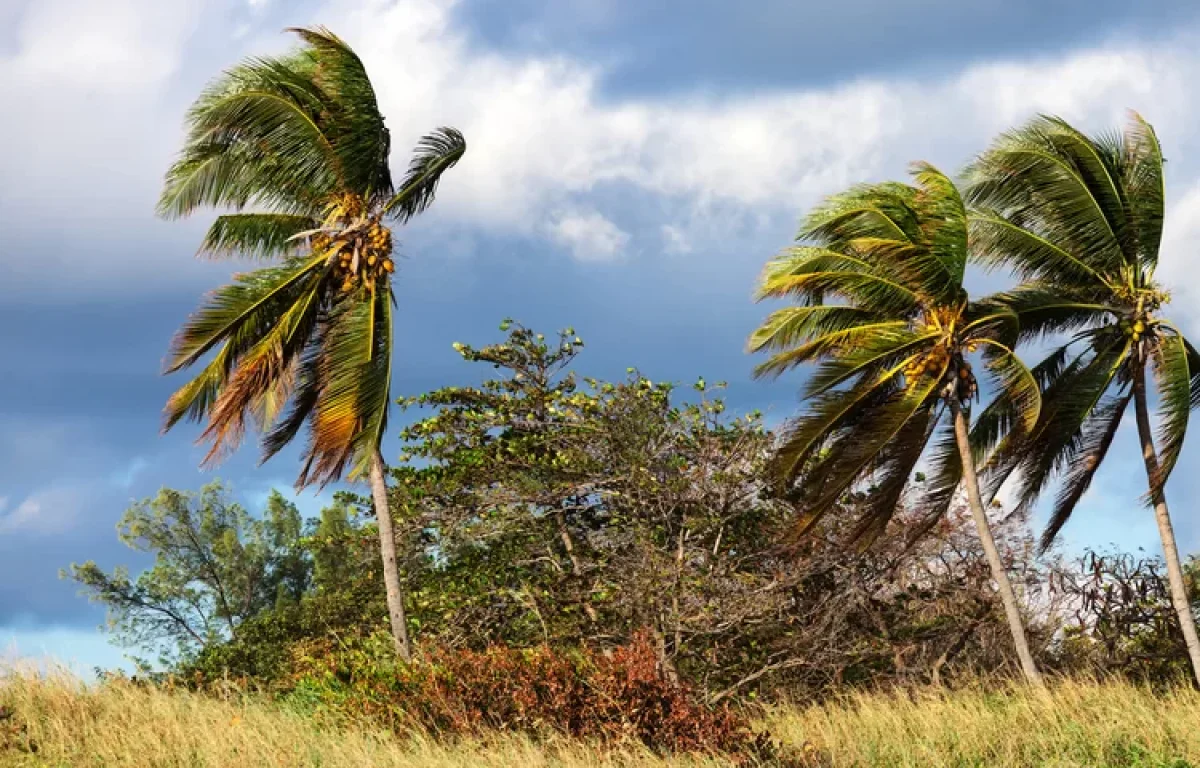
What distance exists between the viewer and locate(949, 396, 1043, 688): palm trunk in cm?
1911

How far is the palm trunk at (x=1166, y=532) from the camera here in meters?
19.9

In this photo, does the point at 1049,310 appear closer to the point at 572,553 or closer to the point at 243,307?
the point at 572,553

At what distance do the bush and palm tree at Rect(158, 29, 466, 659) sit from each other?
Answer: 9.60 feet

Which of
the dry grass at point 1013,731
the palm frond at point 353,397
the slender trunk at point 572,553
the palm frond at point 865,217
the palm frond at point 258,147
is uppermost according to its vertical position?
the palm frond at point 258,147

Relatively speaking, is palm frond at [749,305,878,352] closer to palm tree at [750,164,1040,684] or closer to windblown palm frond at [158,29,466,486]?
palm tree at [750,164,1040,684]

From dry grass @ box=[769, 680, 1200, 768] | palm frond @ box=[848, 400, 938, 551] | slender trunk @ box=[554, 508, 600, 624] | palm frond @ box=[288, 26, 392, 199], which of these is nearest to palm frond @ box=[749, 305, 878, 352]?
palm frond @ box=[848, 400, 938, 551]

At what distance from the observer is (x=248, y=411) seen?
1833 centimetres

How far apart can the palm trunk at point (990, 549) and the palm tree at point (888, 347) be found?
0.03m

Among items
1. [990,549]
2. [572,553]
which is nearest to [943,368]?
[990,549]

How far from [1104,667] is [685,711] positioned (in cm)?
1326

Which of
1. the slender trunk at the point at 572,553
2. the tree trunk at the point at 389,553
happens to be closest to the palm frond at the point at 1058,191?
Answer: the slender trunk at the point at 572,553

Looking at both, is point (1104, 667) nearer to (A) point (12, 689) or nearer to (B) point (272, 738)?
(B) point (272, 738)

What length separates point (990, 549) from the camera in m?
19.3

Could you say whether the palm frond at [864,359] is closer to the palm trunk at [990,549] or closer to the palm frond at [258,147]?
the palm trunk at [990,549]
